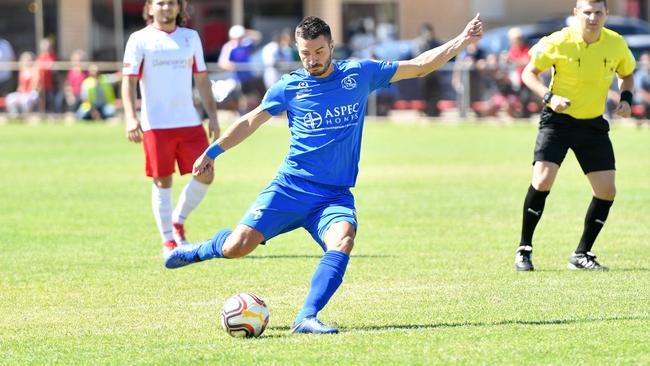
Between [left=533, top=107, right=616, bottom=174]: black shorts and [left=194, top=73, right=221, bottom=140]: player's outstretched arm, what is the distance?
9.55ft

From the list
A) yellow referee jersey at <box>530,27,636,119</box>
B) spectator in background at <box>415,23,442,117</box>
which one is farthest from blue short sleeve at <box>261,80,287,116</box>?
spectator in background at <box>415,23,442,117</box>

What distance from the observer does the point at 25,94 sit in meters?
33.6

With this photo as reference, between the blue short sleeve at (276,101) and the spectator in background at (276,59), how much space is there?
21972mm

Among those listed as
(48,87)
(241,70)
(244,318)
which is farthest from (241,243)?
(48,87)

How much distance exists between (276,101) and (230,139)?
0.39 m

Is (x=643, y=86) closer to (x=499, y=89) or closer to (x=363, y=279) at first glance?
(x=499, y=89)

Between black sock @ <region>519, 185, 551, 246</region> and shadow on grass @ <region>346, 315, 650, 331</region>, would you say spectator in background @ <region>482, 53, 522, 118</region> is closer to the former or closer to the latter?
black sock @ <region>519, 185, 551, 246</region>

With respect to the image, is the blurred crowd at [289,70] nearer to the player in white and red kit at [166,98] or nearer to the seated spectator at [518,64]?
the seated spectator at [518,64]

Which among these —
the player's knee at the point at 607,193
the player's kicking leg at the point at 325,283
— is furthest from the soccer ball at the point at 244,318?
the player's knee at the point at 607,193

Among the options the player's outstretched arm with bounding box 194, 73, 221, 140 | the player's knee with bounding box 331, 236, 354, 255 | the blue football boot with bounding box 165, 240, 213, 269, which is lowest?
the blue football boot with bounding box 165, 240, 213, 269

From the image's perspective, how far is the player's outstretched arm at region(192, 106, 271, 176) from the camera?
8.14m

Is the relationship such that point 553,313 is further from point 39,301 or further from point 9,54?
point 9,54

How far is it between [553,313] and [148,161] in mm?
4424

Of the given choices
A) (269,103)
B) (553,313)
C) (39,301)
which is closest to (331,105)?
(269,103)
